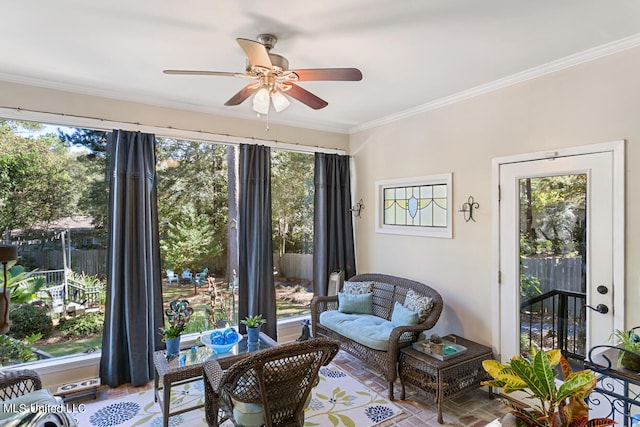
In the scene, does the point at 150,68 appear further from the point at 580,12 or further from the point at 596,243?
the point at 596,243

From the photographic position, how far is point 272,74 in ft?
7.61

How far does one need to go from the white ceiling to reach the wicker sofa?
6.83 feet

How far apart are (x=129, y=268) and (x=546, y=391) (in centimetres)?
338

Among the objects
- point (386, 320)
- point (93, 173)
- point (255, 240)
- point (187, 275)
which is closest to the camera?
point (93, 173)

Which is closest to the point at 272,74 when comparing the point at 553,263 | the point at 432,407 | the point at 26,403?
the point at 26,403

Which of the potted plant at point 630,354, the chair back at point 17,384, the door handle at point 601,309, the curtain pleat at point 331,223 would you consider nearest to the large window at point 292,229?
the curtain pleat at point 331,223

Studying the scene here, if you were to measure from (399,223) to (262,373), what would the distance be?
9.29 feet

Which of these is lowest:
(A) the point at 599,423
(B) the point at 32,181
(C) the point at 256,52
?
(A) the point at 599,423

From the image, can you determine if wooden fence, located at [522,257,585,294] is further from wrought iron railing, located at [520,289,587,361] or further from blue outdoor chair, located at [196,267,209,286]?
blue outdoor chair, located at [196,267,209,286]

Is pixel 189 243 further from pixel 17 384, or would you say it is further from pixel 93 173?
pixel 17 384

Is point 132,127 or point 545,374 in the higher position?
point 132,127

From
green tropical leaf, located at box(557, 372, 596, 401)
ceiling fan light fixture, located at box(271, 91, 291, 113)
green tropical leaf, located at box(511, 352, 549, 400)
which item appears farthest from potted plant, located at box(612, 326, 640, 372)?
ceiling fan light fixture, located at box(271, 91, 291, 113)

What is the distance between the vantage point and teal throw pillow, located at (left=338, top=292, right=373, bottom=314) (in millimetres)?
3973

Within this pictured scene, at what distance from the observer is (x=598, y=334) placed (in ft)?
8.47
